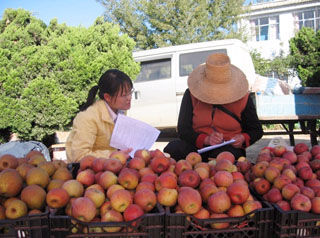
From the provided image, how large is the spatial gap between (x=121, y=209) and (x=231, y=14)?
17.1m

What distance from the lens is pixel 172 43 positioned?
1695cm

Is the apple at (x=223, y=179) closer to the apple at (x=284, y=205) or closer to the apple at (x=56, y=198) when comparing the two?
the apple at (x=284, y=205)

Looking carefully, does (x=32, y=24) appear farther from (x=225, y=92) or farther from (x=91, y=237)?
(x=91, y=237)

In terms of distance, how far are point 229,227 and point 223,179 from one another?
28 cm

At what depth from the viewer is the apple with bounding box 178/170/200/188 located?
65.4 inches

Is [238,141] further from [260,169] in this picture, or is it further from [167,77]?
[167,77]

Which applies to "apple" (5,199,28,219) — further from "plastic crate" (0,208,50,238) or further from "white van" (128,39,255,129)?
"white van" (128,39,255,129)

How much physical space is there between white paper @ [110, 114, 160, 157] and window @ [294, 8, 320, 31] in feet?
68.8

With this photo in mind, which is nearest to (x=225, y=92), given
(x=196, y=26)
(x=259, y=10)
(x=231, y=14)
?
(x=196, y=26)

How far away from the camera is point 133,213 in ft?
4.70

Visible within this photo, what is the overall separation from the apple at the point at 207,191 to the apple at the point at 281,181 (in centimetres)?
30

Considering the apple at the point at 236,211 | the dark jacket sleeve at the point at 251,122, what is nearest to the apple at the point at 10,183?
the apple at the point at 236,211

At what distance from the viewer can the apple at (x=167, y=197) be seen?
1547mm

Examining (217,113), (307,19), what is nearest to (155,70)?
(217,113)
